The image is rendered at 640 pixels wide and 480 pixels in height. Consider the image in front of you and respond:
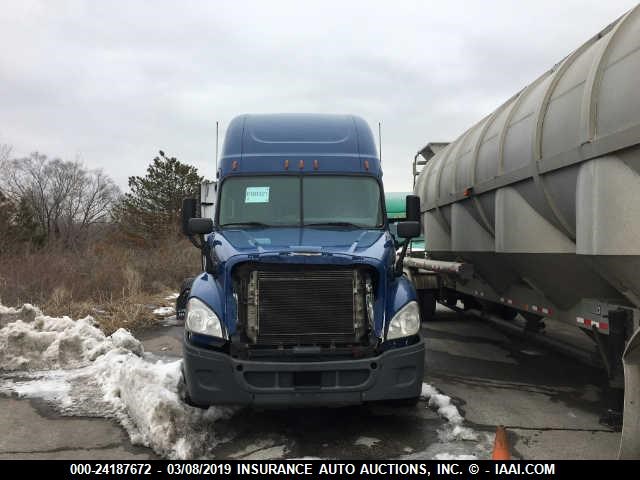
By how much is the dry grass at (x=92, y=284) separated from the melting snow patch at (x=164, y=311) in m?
0.22

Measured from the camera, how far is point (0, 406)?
549 cm

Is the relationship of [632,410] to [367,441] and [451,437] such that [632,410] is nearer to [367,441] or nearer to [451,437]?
[451,437]

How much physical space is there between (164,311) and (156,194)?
1139 inches

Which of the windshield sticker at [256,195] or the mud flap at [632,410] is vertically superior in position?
the windshield sticker at [256,195]

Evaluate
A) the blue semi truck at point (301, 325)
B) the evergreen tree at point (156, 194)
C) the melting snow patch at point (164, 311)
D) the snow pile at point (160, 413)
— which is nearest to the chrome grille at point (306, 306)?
the blue semi truck at point (301, 325)

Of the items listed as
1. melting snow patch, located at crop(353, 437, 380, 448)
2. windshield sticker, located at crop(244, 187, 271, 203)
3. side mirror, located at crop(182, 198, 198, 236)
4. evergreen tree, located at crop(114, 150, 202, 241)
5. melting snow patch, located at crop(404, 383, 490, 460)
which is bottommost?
melting snow patch, located at crop(353, 437, 380, 448)

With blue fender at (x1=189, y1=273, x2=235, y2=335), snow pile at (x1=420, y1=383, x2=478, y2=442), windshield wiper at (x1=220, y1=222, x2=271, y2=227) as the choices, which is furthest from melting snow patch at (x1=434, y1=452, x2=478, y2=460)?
windshield wiper at (x1=220, y1=222, x2=271, y2=227)

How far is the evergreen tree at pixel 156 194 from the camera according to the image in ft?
127

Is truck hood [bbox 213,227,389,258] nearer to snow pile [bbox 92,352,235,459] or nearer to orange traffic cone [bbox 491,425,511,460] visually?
snow pile [bbox 92,352,235,459]

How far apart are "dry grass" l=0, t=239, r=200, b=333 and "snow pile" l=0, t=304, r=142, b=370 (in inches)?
79.8

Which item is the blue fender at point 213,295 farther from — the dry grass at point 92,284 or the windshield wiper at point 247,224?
the dry grass at point 92,284

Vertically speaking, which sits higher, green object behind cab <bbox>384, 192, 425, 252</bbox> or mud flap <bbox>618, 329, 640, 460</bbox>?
green object behind cab <bbox>384, 192, 425, 252</bbox>

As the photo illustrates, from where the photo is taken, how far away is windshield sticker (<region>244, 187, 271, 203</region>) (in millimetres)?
5867

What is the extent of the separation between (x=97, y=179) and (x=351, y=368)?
49866mm
